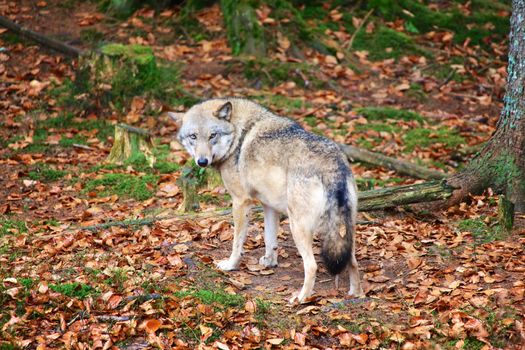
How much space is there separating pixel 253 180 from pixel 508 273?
9.36 ft

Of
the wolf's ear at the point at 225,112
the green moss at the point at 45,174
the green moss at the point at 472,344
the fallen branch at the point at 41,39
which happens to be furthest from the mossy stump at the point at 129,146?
the green moss at the point at 472,344

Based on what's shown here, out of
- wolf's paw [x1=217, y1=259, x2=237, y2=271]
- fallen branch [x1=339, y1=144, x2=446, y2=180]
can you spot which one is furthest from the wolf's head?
fallen branch [x1=339, y1=144, x2=446, y2=180]

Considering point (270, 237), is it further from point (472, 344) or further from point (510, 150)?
point (510, 150)

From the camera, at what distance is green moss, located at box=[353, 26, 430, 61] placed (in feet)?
51.4

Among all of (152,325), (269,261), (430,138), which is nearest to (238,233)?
(269,261)

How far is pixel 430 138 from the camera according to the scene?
12.1 m

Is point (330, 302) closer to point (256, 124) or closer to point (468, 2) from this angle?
point (256, 124)

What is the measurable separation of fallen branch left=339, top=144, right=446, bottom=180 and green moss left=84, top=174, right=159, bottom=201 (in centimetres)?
335

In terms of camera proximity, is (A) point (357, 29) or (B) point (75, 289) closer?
(B) point (75, 289)

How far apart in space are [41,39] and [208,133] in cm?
923

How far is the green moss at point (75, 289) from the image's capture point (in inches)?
247

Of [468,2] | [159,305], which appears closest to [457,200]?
[159,305]

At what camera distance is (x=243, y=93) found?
45.4 ft

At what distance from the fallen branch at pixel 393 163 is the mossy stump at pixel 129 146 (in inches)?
133
